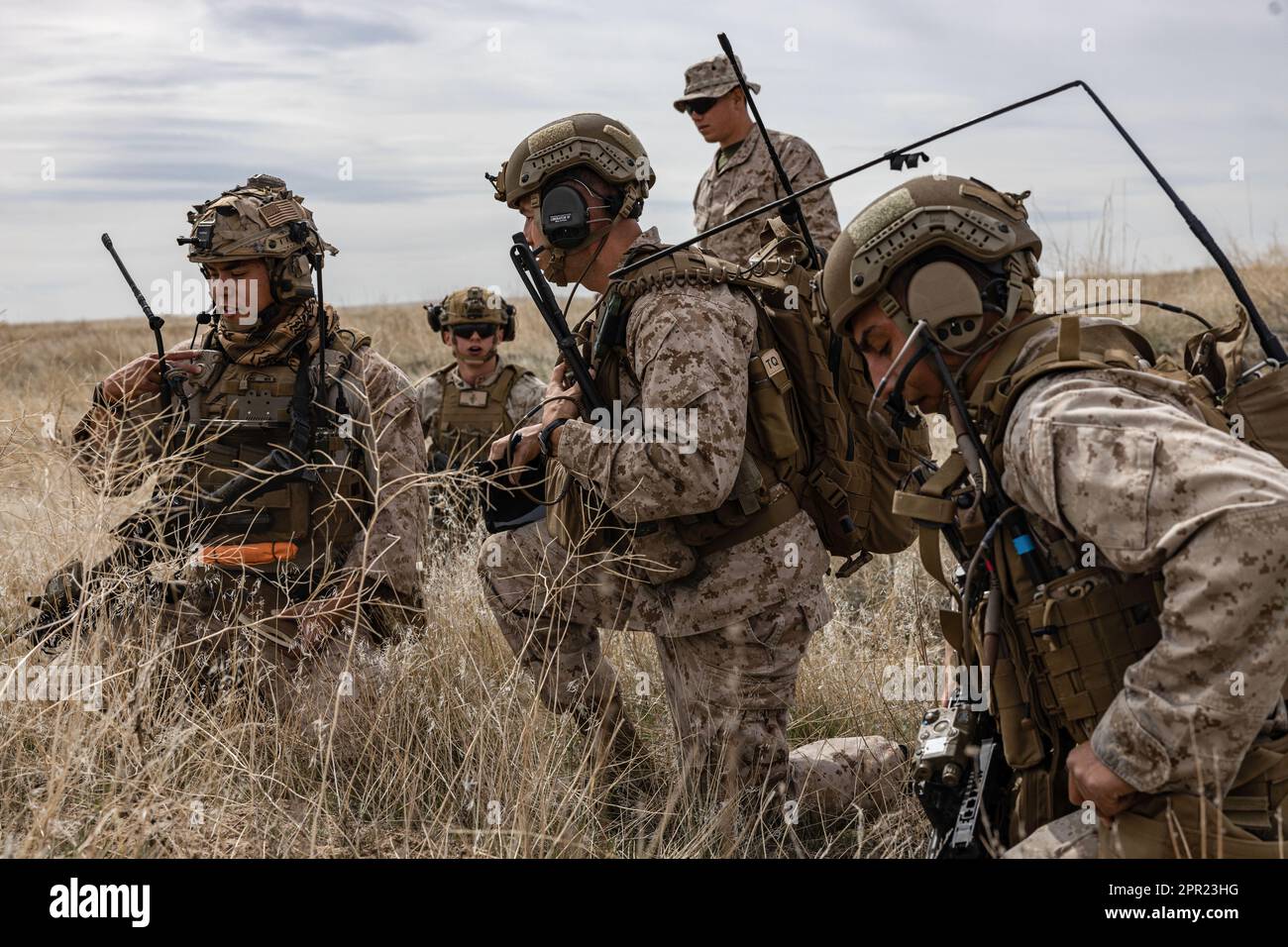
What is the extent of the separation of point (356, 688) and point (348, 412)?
45.4 inches

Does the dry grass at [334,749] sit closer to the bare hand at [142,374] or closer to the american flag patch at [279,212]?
the bare hand at [142,374]

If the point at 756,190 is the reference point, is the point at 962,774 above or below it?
below

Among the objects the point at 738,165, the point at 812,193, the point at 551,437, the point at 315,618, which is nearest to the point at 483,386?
the point at 738,165

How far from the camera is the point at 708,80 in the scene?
7.65 meters

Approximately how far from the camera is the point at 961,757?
9.98ft

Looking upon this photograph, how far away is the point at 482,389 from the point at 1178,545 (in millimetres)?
→ 7000

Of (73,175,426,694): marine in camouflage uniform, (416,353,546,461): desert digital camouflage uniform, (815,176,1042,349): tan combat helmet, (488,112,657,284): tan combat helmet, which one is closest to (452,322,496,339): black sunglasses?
(416,353,546,461): desert digital camouflage uniform

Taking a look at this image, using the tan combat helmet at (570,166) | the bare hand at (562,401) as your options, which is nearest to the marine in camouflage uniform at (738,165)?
the tan combat helmet at (570,166)

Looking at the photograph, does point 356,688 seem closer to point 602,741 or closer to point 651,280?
point 602,741

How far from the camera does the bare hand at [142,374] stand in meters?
4.72

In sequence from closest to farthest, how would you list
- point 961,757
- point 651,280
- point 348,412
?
point 961,757 < point 651,280 < point 348,412

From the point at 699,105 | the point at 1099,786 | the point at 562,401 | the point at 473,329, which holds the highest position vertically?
the point at 699,105

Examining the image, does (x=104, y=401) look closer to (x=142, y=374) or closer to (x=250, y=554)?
(x=142, y=374)
